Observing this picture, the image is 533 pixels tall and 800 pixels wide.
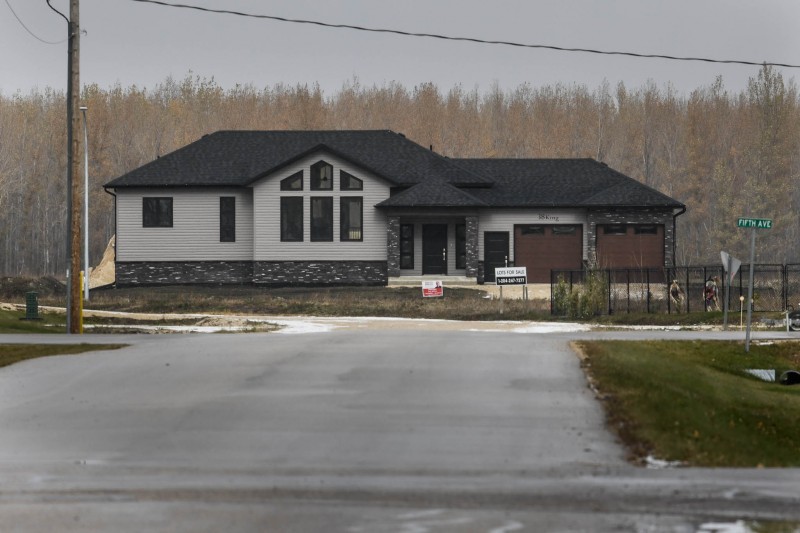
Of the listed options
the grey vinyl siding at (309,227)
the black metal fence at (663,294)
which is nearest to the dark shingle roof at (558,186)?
the black metal fence at (663,294)

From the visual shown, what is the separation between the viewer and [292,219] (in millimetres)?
56719

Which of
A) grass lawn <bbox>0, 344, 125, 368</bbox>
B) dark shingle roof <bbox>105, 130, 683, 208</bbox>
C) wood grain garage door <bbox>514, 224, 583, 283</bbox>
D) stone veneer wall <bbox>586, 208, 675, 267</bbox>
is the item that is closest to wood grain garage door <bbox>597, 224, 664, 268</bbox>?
stone veneer wall <bbox>586, 208, 675, 267</bbox>

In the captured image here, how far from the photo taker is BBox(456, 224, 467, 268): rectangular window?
57906mm

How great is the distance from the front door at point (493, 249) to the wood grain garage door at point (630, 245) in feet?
14.0

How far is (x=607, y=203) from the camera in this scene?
57656mm

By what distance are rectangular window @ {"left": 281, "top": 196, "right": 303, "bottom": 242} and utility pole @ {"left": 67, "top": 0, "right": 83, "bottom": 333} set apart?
26.4m

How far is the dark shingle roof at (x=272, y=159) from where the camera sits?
57.7 m

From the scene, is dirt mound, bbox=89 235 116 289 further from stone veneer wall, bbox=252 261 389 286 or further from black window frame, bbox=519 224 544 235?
black window frame, bbox=519 224 544 235

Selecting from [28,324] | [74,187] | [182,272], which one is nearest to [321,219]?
[182,272]

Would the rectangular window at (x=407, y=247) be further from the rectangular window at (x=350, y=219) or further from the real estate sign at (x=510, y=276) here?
the real estate sign at (x=510, y=276)

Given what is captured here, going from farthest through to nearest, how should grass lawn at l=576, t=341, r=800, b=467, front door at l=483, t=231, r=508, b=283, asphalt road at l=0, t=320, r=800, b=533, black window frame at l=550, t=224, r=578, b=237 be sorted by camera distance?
black window frame at l=550, t=224, r=578, b=237 → front door at l=483, t=231, r=508, b=283 → grass lawn at l=576, t=341, r=800, b=467 → asphalt road at l=0, t=320, r=800, b=533

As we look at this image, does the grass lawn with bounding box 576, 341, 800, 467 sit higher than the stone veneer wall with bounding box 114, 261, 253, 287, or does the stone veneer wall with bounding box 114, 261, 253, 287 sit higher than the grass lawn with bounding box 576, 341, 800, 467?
the stone veneer wall with bounding box 114, 261, 253, 287

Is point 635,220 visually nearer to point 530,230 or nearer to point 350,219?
point 530,230

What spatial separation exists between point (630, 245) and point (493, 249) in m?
6.22
